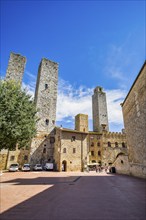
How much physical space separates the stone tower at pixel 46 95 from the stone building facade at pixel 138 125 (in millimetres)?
21597

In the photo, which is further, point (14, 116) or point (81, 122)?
point (81, 122)

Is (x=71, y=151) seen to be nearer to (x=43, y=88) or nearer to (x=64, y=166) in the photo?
(x=64, y=166)

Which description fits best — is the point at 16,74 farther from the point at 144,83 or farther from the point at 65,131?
the point at 144,83

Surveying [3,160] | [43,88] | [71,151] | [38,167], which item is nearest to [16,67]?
[43,88]

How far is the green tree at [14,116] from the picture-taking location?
13047mm

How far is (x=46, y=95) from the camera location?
121 feet

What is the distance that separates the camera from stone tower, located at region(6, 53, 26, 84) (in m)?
36.1

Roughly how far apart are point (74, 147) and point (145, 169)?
58.7 feet

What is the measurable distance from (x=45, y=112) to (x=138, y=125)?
24666mm

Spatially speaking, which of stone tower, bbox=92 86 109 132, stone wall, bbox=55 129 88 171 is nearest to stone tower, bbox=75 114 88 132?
stone tower, bbox=92 86 109 132

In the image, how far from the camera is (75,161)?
96.2 feet

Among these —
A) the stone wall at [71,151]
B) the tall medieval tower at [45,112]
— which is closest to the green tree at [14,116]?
the tall medieval tower at [45,112]

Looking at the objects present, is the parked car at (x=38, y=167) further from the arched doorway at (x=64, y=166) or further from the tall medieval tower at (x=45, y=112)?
the arched doorway at (x=64, y=166)

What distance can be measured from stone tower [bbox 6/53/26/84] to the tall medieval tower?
16.2ft
